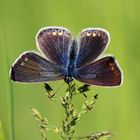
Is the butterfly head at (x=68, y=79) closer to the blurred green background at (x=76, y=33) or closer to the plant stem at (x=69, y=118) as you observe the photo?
the plant stem at (x=69, y=118)

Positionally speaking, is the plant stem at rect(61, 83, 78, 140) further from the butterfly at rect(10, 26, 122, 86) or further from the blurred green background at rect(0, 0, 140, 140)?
the blurred green background at rect(0, 0, 140, 140)

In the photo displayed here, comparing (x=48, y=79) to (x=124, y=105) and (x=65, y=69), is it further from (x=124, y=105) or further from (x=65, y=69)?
(x=124, y=105)

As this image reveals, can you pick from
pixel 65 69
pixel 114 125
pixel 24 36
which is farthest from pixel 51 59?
pixel 24 36

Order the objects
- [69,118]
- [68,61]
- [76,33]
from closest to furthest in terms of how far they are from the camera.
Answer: [69,118] → [68,61] → [76,33]

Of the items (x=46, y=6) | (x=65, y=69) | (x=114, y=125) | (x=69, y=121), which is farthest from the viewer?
(x=46, y=6)

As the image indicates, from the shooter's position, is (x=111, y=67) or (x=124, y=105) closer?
(x=111, y=67)

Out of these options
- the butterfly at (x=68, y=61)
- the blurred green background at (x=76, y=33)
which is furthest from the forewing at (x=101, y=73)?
the blurred green background at (x=76, y=33)

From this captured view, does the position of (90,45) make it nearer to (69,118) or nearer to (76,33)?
(69,118)

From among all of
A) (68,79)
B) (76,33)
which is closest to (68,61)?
(68,79)
